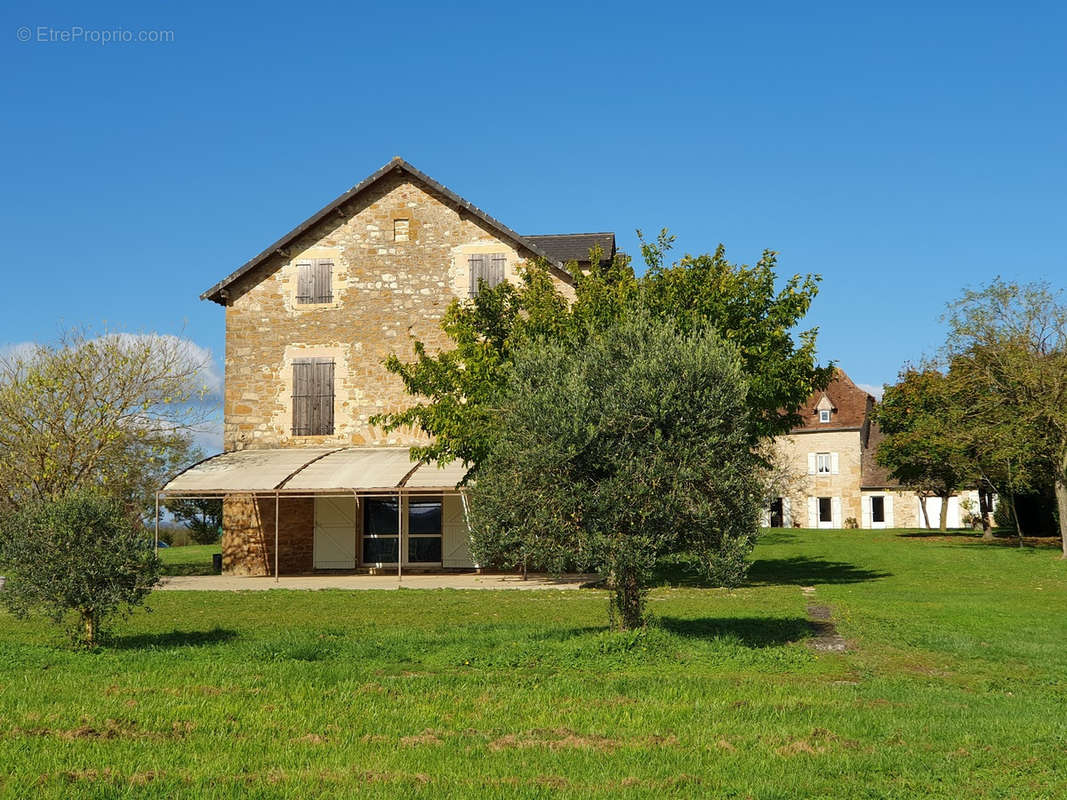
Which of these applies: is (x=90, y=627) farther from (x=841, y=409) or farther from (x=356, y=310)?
(x=841, y=409)

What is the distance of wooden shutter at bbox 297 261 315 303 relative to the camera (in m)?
29.5

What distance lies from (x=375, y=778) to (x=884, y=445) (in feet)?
151

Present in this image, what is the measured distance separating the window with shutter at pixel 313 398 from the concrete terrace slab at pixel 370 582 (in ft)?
13.9

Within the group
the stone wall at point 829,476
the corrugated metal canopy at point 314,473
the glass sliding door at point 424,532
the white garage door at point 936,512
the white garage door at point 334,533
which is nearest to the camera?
the corrugated metal canopy at point 314,473

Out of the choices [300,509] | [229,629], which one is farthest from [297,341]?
[229,629]

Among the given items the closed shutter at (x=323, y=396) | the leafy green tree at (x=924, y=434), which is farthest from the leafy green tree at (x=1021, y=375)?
the closed shutter at (x=323, y=396)

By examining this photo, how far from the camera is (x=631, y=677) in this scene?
10.9 m

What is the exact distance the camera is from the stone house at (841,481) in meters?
62.4

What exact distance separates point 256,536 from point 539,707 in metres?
20.2

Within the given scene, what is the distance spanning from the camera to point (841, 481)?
6259 cm

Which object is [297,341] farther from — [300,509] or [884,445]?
[884,445]

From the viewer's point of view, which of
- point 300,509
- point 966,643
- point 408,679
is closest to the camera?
point 408,679

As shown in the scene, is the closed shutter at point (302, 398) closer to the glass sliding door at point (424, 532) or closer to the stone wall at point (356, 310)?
the stone wall at point (356, 310)

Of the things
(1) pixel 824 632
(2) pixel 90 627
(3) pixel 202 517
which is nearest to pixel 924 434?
(1) pixel 824 632
